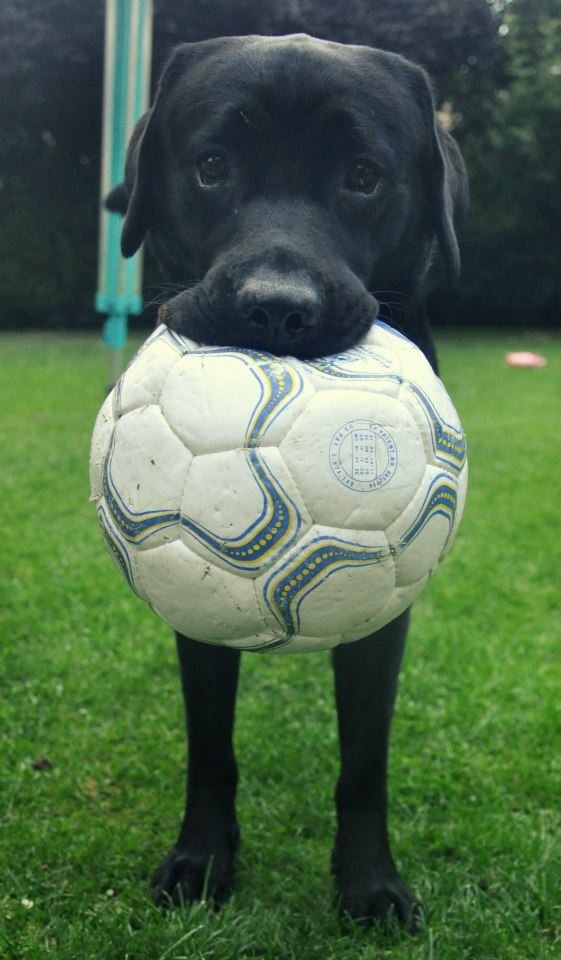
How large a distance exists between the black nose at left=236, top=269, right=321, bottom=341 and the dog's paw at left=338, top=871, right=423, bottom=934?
1.31 meters

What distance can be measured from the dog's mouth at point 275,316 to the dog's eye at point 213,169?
359 millimetres

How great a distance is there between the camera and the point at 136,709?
323cm

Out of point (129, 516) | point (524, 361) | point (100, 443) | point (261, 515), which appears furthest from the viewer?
point (524, 361)

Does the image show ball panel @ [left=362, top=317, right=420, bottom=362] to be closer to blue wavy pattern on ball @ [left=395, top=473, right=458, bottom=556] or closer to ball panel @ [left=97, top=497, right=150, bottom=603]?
blue wavy pattern on ball @ [left=395, top=473, right=458, bottom=556]

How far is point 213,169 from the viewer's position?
228 centimetres

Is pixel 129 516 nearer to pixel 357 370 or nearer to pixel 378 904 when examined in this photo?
pixel 357 370

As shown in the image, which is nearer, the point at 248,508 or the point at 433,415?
the point at 248,508

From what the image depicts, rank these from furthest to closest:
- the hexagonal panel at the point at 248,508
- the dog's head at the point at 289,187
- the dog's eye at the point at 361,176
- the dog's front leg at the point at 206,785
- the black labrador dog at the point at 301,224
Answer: the dog's front leg at the point at 206,785
the dog's eye at the point at 361,176
the black labrador dog at the point at 301,224
the dog's head at the point at 289,187
the hexagonal panel at the point at 248,508

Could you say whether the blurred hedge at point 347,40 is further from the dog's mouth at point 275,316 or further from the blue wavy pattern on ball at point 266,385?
the blue wavy pattern on ball at point 266,385

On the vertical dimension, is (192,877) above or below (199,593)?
below

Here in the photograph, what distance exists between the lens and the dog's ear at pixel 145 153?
8.10ft

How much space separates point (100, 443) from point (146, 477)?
0.68 feet

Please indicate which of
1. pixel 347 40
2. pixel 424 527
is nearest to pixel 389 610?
pixel 424 527

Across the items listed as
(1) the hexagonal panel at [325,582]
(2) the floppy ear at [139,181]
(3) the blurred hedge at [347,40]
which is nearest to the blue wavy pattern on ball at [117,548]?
(1) the hexagonal panel at [325,582]
